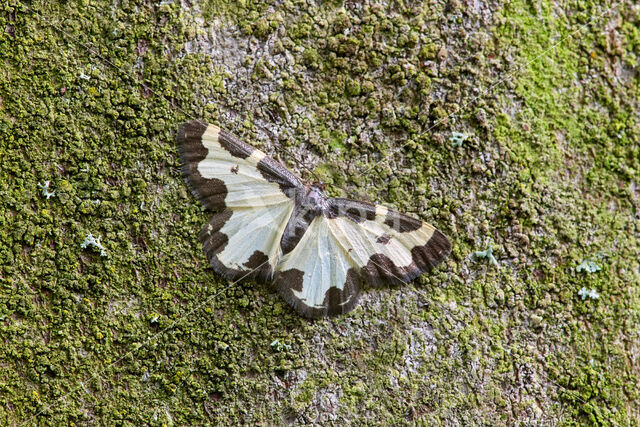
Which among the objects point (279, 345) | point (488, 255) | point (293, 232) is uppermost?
point (488, 255)

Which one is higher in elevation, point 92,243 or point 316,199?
point 316,199

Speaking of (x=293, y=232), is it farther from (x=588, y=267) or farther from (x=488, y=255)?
(x=588, y=267)

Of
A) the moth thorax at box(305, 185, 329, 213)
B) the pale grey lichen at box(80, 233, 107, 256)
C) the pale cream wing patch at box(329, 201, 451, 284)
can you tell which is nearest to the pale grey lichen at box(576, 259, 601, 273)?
the pale cream wing patch at box(329, 201, 451, 284)

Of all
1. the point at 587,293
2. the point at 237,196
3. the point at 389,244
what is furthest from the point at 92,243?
the point at 587,293

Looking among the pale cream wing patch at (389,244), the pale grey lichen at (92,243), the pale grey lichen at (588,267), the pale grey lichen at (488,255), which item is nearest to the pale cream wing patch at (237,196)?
the pale cream wing patch at (389,244)

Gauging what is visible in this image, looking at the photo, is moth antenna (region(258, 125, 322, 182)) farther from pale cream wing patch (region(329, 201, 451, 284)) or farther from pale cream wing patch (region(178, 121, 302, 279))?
pale cream wing patch (region(329, 201, 451, 284))

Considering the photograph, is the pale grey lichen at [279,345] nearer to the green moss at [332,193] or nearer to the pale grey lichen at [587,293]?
the green moss at [332,193]

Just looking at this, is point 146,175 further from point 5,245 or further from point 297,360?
point 297,360

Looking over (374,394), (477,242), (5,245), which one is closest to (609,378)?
(477,242)
